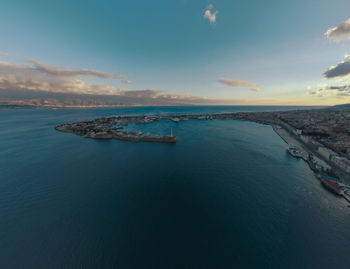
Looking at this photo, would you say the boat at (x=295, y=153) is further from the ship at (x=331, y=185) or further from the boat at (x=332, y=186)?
the boat at (x=332, y=186)

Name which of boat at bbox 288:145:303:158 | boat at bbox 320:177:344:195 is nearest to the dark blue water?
boat at bbox 320:177:344:195

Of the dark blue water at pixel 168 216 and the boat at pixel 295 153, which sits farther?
the boat at pixel 295 153

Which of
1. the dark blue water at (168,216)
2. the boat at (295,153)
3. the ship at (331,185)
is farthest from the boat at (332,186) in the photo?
the boat at (295,153)

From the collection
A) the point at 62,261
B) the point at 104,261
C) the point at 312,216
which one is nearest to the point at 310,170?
the point at 312,216

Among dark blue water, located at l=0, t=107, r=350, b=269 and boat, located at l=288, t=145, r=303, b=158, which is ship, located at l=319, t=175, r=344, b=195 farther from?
boat, located at l=288, t=145, r=303, b=158

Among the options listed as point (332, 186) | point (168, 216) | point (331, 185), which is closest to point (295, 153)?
point (331, 185)

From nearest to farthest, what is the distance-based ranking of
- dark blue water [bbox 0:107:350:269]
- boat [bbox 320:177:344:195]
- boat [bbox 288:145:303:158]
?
dark blue water [bbox 0:107:350:269] → boat [bbox 320:177:344:195] → boat [bbox 288:145:303:158]

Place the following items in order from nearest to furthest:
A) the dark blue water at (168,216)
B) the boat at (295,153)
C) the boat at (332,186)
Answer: the dark blue water at (168,216) → the boat at (332,186) → the boat at (295,153)

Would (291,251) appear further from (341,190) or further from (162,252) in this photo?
(341,190)
